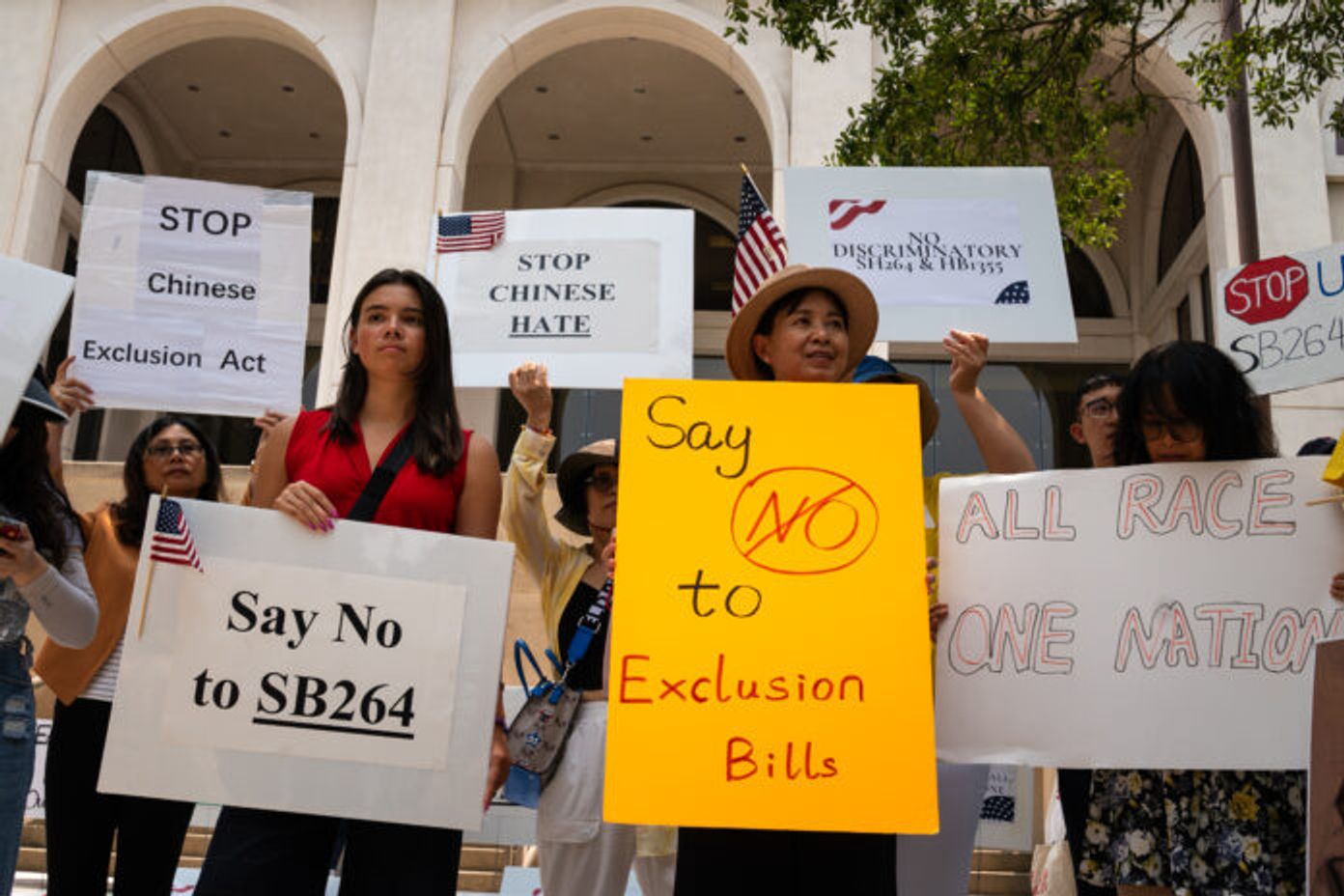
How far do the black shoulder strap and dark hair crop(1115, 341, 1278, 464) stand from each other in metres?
1.77

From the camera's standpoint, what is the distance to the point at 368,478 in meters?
2.75

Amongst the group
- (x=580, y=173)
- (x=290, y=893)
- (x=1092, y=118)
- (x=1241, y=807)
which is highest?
(x=580, y=173)

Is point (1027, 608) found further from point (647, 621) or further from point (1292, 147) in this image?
point (1292, 147)

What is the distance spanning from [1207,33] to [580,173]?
990 centimetres

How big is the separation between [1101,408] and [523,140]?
1641cm

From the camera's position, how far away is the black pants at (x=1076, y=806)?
3.13 meters

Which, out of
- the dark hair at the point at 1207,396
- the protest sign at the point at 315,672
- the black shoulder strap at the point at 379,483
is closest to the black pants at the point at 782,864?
the protest sign at the point at 315,672

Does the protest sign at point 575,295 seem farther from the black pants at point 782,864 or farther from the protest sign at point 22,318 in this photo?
the black pants at point 782,864

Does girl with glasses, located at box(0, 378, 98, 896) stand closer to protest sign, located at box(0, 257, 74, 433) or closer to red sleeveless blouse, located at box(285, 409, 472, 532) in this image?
protest sign, located at box(0, 257, 74, 433)

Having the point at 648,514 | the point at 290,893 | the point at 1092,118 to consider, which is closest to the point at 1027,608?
the point at 648,514

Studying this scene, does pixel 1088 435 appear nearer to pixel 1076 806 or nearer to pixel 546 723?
pixel 1076 806

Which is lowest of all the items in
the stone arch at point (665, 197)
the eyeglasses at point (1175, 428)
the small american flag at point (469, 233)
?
the eyeglasses at point (1175, 428)

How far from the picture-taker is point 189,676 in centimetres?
248

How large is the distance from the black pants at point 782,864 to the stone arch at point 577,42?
12.0 meters
